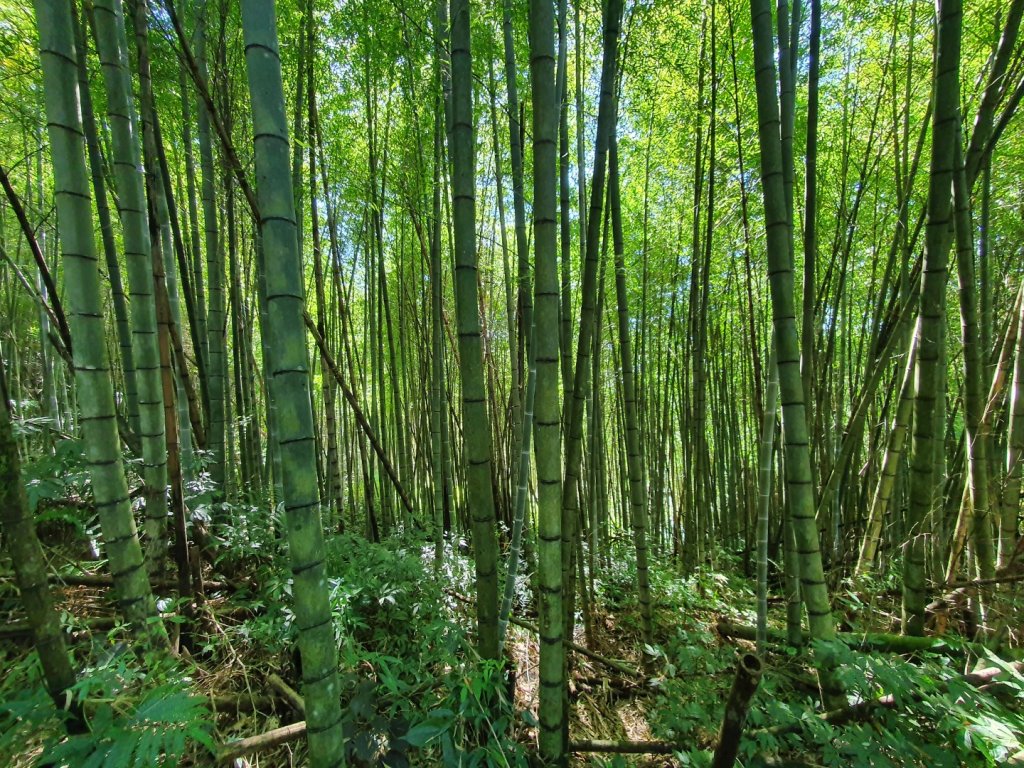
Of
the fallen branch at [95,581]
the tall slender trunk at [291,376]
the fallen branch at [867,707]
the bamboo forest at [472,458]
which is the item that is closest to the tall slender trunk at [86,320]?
the bamboo forest at [472,458]

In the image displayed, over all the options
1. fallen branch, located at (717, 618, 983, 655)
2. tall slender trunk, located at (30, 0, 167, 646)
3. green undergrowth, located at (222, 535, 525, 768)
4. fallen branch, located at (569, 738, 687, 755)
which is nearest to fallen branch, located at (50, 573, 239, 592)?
green undergrowth, located at (222, 535, 525, 768)

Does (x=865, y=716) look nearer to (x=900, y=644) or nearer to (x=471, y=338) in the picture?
(x=900, y=644)

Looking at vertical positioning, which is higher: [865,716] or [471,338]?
[471,338]

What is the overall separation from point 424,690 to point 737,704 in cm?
109

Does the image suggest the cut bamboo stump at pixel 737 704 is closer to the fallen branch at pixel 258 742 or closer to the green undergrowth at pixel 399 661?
the green undergrowth at pixel 399 661

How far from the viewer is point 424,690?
1.68m

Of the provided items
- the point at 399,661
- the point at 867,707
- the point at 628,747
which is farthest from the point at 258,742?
the point at 867,707

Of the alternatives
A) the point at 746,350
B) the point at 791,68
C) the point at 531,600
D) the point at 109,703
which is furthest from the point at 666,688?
the point at 746,350

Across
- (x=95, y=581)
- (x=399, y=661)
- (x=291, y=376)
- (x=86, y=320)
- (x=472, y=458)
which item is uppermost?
(x=86, y=320)

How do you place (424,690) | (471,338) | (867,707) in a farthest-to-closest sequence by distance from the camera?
(424,690), (471,338), (867,707)

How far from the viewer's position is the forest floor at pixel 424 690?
3.77ft

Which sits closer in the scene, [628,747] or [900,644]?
[628,747]

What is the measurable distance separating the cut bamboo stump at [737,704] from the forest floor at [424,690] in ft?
1.23

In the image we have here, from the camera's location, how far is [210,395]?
98.3 inches
